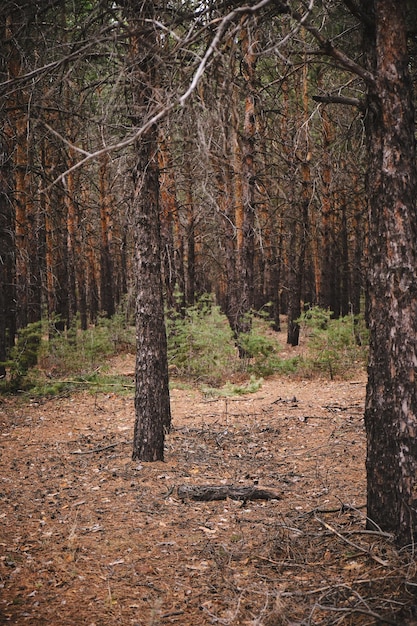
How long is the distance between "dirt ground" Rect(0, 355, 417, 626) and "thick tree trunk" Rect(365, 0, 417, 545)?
816mm

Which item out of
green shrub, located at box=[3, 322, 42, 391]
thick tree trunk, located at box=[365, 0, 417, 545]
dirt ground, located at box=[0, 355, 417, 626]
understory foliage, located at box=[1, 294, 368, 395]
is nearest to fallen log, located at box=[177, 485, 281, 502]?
dirt ground, located at box=[0, 355, 417, 626]

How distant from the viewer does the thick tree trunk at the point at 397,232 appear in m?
4.04

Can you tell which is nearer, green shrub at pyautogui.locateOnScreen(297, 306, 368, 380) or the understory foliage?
the understory foliage

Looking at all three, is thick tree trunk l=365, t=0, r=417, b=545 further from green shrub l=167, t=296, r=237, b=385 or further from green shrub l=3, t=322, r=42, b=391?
green shrub l=167, t=296, r=237, b=385

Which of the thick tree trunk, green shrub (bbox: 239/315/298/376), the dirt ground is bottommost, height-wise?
the dirt ground

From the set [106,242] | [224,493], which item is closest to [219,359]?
[224,493]

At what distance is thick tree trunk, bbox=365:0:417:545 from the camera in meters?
4.04

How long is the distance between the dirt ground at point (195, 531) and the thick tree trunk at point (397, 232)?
816 millimetres

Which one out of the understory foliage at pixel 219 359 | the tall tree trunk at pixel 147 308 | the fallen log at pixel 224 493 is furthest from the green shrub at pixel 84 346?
the fallen log at pixel 224 493

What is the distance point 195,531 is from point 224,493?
0.90 meters

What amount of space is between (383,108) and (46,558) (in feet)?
15.6

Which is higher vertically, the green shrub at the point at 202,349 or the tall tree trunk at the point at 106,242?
the tall tree trunk at the point at 106,242

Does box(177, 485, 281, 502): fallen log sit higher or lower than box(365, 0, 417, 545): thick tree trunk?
lower

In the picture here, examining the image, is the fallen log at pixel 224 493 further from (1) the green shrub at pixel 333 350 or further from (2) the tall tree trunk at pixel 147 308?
(1) the green shrub at pixel 333 350
